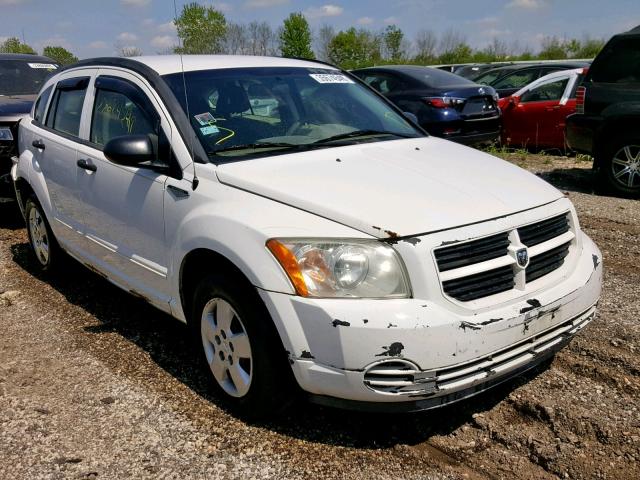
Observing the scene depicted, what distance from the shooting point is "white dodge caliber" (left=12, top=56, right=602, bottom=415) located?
101 inches

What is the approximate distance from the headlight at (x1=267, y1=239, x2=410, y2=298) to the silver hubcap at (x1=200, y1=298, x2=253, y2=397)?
18.2 inches

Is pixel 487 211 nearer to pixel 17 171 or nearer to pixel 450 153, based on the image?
pixel 450 153

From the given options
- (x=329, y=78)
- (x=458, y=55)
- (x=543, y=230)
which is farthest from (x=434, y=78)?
(x=458, y=55)

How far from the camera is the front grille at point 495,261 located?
2602 mm

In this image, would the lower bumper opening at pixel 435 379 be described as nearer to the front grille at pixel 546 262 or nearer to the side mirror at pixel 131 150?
the front grille at pixel 546 262

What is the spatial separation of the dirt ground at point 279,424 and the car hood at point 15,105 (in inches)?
142

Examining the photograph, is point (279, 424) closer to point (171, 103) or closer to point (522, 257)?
point (522, 257)

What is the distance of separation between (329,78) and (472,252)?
6.84ft

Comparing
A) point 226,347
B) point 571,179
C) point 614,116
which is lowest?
point 571,179

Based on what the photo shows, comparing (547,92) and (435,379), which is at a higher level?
(547,92)

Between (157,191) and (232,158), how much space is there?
47 centimetres

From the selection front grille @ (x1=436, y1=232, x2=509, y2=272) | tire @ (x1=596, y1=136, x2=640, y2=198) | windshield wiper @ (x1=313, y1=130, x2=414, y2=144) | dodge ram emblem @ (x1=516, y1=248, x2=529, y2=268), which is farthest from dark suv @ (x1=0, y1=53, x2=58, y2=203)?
tire @ (x1=596, y1=136, x2=640, y2=198)

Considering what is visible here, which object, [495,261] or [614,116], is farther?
[614,116]

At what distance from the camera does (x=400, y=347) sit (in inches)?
98.3
